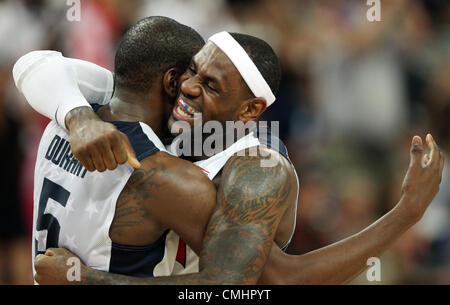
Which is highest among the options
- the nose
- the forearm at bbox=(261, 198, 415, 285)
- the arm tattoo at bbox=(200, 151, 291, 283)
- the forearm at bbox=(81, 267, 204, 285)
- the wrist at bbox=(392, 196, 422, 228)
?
the nose

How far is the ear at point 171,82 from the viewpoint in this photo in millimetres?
2615

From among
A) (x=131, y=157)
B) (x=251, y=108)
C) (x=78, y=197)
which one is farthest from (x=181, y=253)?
(x=251, y=108)

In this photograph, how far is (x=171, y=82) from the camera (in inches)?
104

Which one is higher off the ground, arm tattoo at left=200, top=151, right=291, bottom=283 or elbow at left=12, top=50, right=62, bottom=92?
elbow at left=12, top=50, right=62, bottom=92

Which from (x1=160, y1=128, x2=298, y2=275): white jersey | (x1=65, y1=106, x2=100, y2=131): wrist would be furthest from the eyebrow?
(x1=65, y1=106, x2=100, y2=131): wrist

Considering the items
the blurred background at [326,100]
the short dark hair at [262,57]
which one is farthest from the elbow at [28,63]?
the blurred background at [326,100]

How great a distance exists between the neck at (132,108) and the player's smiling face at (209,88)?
0.28 feet

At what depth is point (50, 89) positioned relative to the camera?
2615 millimetres

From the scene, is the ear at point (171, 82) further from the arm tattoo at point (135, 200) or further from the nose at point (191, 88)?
the arm tattoo at point (135, 200)

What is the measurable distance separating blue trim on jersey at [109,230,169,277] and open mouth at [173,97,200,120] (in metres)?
0.45

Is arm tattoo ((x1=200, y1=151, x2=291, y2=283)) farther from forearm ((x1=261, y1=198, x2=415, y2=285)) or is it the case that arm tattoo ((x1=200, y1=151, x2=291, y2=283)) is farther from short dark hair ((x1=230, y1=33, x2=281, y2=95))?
short dark hair ((x1=230, y1=33, x2=281, y2=95))

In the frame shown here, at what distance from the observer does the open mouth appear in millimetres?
2633

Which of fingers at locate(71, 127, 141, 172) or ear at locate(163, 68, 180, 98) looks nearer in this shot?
fingers at locate(71, 127, 141, 172)
